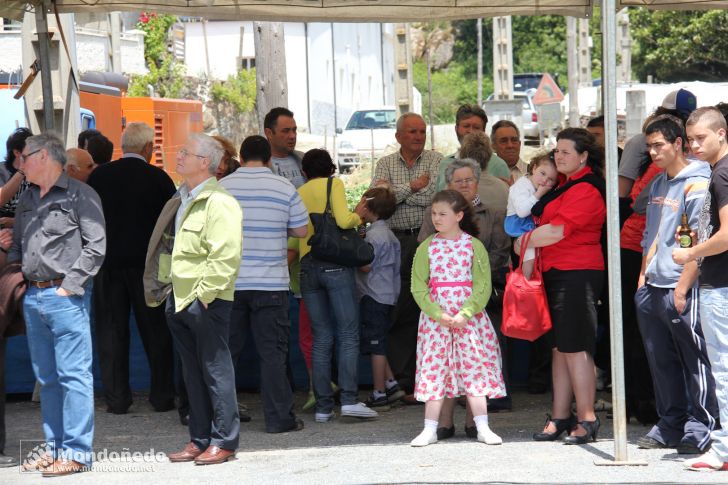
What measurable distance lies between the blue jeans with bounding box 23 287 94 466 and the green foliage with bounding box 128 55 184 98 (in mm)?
27706

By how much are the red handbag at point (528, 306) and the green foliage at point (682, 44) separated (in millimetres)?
34205

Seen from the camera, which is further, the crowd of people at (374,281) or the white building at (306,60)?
the white building at (306,60)

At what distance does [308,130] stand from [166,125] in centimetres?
2068

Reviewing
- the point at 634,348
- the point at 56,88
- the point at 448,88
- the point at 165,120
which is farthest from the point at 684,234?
the point at 448,88

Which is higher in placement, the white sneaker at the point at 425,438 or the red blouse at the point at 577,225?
the red blouse at the point at 577,225

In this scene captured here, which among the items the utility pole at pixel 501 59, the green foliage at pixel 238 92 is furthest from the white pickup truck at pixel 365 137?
the green foliage at pixel 238 92

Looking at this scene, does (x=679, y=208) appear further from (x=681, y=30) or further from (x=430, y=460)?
(x=681, y=30)

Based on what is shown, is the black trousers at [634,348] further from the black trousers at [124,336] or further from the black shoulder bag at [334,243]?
the black trousers at [124,336]

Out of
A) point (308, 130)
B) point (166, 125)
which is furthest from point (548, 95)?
point (308, 130)

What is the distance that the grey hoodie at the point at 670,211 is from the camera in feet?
20.3

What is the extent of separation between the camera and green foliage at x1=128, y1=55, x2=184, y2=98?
33.8 metres

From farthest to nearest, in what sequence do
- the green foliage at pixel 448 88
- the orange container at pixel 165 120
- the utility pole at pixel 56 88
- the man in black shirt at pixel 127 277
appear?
1. the green foliage at pixel 448 88
2. the orange container at pixel 165 120
3. the utility pole at pixel 56 88
4. the man in black shirt at pixel 127 277

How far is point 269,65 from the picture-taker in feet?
41.8

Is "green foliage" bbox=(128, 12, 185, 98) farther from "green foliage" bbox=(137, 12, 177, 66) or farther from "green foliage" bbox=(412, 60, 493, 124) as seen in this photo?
"green foliage" bbox=(412, 60, 493, 124)
